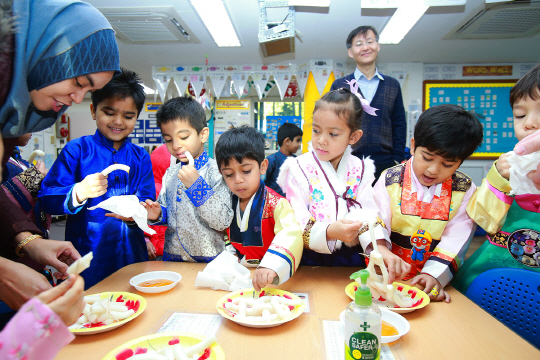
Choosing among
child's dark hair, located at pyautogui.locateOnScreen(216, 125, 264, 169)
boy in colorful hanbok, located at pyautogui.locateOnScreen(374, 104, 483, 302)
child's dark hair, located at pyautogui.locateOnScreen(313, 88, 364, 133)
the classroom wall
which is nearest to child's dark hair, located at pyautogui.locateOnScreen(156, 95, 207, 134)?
child's dark hair, located at pyautogui.locateOnScreen(216, 125, 264, 169)

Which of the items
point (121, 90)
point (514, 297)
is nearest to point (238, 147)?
point (121, 90)

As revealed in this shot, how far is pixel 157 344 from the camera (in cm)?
72

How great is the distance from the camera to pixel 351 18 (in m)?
3.75

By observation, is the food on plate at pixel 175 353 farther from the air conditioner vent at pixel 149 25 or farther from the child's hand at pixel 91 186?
the air conditioner vent at pixel 149 25

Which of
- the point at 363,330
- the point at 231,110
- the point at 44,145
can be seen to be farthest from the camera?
the point at 44,145

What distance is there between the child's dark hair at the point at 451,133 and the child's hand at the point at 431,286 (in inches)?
18.6

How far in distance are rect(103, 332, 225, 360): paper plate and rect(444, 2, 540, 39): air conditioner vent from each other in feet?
14.1

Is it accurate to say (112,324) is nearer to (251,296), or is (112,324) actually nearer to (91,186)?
(251,296)

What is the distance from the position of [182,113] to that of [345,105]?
797 mm

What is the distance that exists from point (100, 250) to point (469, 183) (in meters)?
1.69

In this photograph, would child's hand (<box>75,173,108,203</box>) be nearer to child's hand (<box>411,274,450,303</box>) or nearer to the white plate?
the white plate

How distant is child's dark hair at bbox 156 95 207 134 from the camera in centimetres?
155

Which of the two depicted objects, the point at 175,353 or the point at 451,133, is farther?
the point at 451,133

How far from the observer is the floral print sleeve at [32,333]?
17.7 inches
